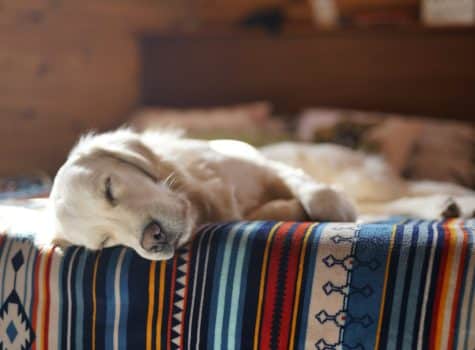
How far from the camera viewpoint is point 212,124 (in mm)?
2883

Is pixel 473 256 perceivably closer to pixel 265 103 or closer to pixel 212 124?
pixel 212 124

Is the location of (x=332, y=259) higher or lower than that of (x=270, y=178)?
lower

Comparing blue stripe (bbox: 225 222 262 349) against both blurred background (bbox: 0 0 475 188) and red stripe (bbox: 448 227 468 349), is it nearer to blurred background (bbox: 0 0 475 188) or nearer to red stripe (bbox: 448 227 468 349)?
red stripe (bbox: 448 227 468 349)

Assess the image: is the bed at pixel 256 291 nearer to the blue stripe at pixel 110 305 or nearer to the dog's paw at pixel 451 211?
the blue stripe at pixel 110 305

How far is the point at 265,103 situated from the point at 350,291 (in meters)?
2.27

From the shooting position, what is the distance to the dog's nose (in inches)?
40.9

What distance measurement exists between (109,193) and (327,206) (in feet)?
1.84

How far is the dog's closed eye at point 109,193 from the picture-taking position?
1.12 m

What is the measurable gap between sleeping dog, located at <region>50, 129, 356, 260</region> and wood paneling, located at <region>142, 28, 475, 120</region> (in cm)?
155

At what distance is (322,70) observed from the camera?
306 centimetres

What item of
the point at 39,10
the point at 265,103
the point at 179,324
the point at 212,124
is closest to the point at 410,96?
the point at 265,103

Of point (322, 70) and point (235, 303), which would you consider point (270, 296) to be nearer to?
point (235, 303)

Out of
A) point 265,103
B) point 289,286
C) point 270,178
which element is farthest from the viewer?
point 265,103

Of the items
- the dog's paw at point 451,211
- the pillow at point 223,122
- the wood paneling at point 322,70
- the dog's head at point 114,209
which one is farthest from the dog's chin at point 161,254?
the wood paneling at point 322,70
